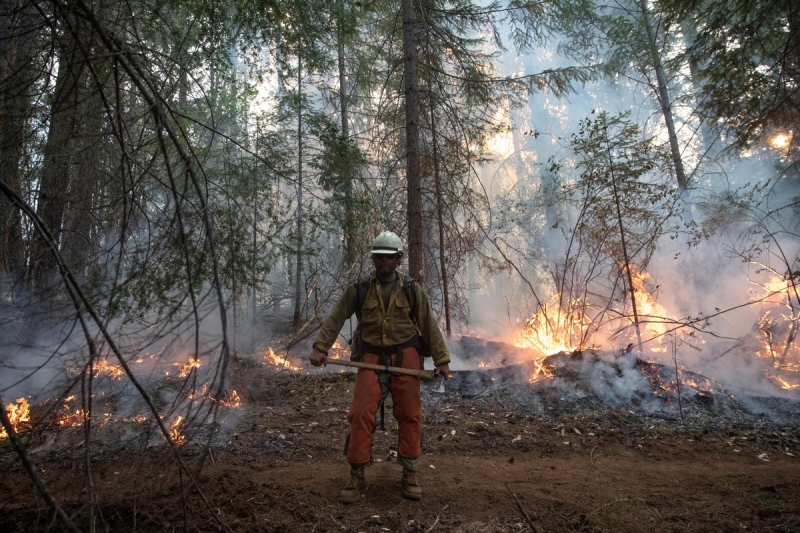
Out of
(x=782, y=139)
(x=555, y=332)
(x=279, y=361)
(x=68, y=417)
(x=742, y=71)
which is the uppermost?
(x=782, y=139)

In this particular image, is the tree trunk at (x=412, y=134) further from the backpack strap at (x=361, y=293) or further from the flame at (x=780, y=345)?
the flame at (x=780, y=345)

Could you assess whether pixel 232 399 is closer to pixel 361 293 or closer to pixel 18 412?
pixel 18 412

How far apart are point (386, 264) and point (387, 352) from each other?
0.86 m

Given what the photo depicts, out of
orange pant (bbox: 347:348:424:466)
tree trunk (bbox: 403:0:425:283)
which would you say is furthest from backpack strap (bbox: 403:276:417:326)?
tree trunk (bbox: 403:0:425:283)

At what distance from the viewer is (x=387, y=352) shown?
4.68 meters

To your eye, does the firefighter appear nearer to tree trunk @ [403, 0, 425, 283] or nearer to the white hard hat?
the white hard hat

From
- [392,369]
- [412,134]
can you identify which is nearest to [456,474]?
[392,369]

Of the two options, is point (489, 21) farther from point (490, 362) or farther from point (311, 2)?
point (490, 362)

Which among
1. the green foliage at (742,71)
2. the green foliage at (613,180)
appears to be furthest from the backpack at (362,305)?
the green foliage at (613,180)

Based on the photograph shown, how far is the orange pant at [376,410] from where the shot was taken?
14.4ft

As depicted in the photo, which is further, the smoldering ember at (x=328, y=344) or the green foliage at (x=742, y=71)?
the green foliage at (x=742, y=71)

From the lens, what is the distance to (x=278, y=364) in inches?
410

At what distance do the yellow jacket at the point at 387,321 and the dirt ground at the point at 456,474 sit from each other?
1389mm

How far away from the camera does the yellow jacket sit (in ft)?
15.4
